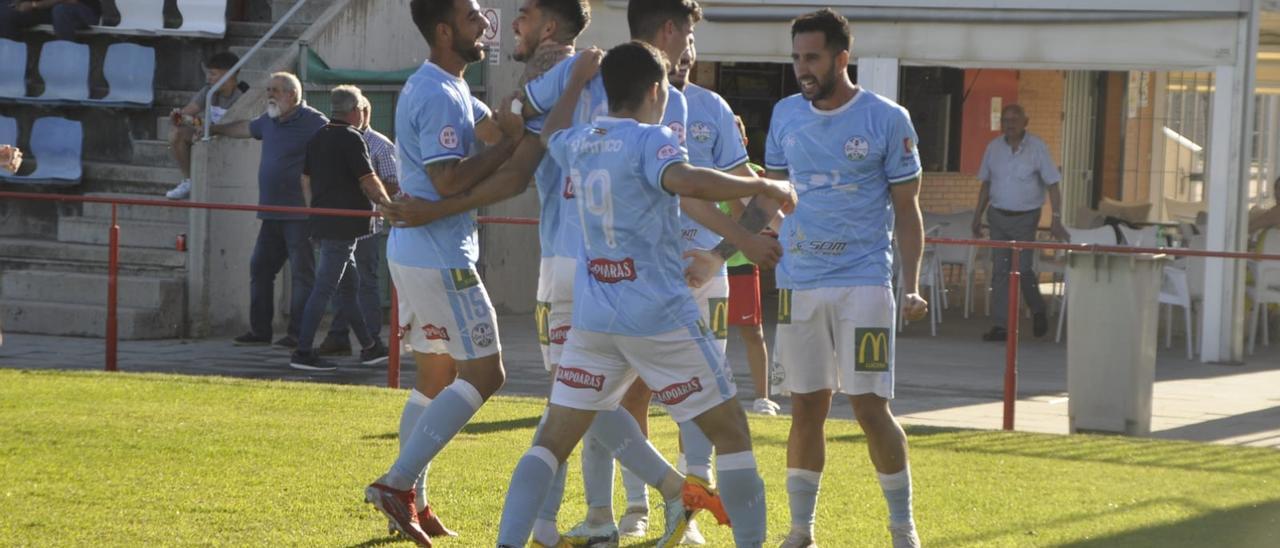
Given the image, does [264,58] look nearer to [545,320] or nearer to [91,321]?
[91,321]

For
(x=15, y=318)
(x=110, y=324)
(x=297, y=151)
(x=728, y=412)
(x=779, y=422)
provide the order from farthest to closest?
(x=15, y=318)
(x=297, y=151)
(x=110, y=324)
(x=779, y=422)
(x=728, y=412)

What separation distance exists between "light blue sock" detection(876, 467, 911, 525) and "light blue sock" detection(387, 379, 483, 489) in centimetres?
150

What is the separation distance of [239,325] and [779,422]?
612cm

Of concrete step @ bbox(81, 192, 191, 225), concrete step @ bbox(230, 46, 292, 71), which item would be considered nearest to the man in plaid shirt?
concrete step @ bbox(81, 192, 191, 225)

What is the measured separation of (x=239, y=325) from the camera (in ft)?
49.1

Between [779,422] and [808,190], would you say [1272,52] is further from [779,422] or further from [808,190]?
[808,190]

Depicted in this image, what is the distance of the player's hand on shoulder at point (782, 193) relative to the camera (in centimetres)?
554

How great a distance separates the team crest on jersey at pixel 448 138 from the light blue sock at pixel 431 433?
2.93 ft

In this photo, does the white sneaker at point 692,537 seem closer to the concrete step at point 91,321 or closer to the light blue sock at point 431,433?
the light blue sock at point 431,433

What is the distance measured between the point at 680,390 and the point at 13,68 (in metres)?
13.4

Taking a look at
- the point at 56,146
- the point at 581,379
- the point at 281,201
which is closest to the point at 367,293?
the point at 281,201

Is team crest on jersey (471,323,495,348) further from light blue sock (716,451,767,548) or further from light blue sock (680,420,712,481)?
light blue sock (716,451,767,548)

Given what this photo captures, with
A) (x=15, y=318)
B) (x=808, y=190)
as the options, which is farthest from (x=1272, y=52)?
(x=808, y=190)

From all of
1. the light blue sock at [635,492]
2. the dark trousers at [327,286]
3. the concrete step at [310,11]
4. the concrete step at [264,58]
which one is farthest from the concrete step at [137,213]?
the light blue sock at [635,492]
